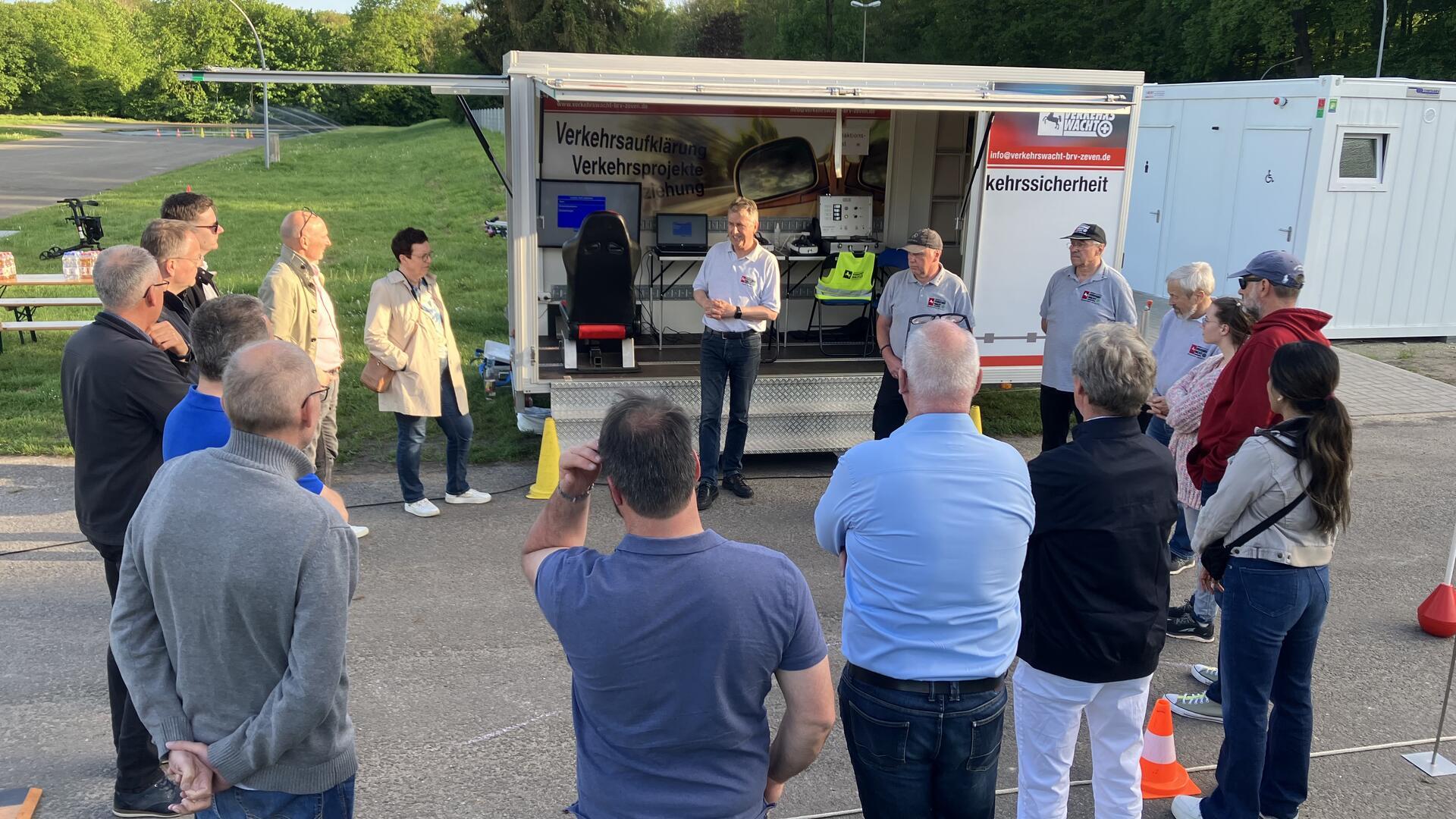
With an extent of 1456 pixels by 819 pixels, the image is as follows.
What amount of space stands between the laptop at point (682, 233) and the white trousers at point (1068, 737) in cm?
619

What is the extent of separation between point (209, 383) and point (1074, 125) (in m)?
6.15

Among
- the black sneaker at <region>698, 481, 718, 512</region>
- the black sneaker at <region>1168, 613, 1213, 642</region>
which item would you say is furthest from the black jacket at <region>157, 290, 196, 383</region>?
the black sneaker at <region>1168, 613, 1213, 642</region>

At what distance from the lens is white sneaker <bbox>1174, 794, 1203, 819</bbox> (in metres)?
3.55

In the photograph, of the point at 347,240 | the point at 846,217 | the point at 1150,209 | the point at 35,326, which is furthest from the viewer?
the point at 347,240

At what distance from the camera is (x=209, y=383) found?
3002 mm

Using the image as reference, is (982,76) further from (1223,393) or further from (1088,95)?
(1223,393)

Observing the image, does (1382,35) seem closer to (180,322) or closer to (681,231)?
(681,231)

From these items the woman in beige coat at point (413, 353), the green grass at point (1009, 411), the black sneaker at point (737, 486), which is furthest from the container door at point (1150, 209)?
the woman in beige coat at point (413, 353)

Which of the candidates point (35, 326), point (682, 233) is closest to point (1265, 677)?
point (682, 233)

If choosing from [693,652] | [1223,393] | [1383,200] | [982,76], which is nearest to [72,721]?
[693,652]

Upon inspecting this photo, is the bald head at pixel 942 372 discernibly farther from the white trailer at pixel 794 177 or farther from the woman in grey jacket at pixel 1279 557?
the white trailer at pixel 794 177

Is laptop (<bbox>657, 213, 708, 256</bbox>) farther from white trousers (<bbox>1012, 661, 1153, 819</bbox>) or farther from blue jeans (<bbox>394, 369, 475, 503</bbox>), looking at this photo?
white trousers (<bbox>1012, 661, 1153, 819</bbox>)

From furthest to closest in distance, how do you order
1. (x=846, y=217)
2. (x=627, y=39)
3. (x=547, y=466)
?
(x=627, y=39)
(x=846, y=217)
(x=547, y=466)

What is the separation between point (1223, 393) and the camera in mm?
4191
